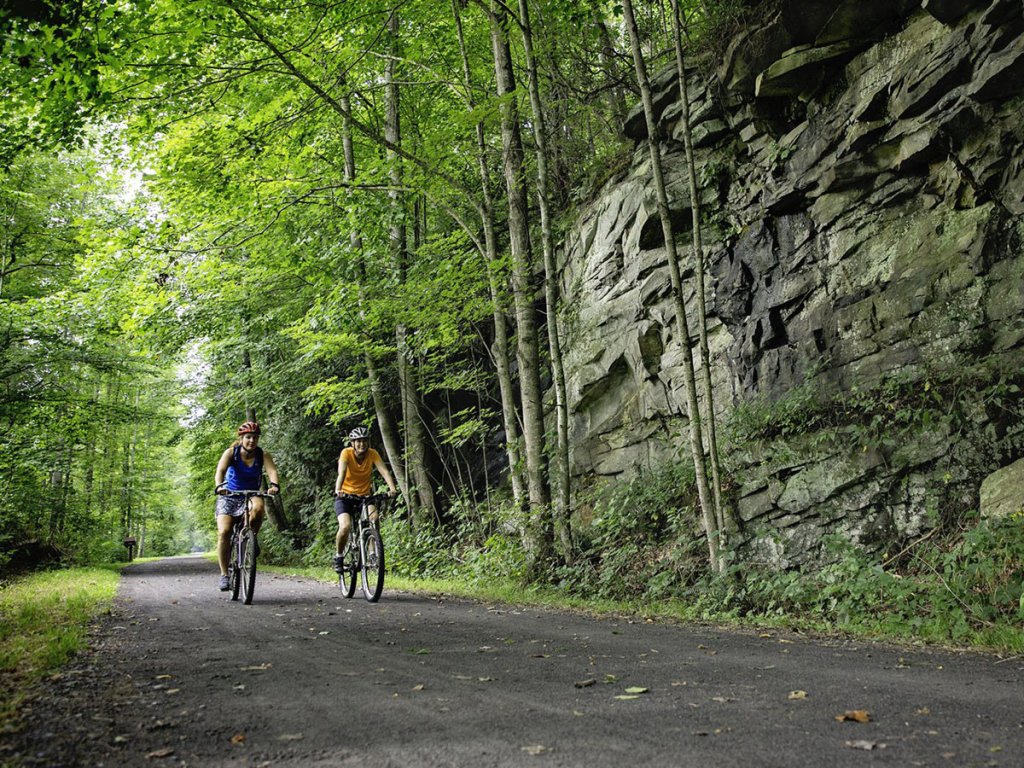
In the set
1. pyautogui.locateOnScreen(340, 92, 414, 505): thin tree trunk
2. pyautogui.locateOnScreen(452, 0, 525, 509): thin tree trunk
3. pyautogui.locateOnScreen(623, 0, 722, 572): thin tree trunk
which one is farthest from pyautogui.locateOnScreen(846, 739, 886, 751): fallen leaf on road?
pyautogui.locateOnScreen(340, 92, 414, 505): thin tree trunk

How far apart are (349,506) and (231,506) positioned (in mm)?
1479

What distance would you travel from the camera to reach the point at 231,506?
9.16 metres

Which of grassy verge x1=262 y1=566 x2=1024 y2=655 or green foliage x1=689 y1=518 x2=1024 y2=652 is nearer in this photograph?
grassy verge x1=262 y1=566 x2=1024 y2=655

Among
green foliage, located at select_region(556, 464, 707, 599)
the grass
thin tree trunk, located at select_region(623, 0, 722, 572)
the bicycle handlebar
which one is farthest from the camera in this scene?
the bicycle handlebar

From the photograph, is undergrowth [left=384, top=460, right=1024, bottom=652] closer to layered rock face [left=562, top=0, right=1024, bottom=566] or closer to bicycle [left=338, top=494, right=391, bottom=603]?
layered rock face [left=562, top=0, right=1024, bottom=566]

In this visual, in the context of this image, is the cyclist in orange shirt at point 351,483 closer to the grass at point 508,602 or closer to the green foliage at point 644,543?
the grass at point 508,602

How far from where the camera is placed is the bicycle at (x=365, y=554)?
29.0 ft

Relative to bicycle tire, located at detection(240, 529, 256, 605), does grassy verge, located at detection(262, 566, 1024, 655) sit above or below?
below

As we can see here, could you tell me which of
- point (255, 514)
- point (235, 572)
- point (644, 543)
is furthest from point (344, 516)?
point (644, 543)

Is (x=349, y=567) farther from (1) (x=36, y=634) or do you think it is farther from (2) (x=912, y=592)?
(2) (x=912, y=592)

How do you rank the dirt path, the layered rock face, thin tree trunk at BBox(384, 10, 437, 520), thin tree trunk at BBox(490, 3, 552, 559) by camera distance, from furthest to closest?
thin tree trunk at BBox(384, 10, 437, 520) → thin tree trunk at BBox(490, 3, 552, 559) → the layered rock face → the dirt path

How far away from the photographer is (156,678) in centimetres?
426

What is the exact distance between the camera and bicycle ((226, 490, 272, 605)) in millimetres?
8781

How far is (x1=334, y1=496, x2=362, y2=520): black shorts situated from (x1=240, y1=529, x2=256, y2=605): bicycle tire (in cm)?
110
